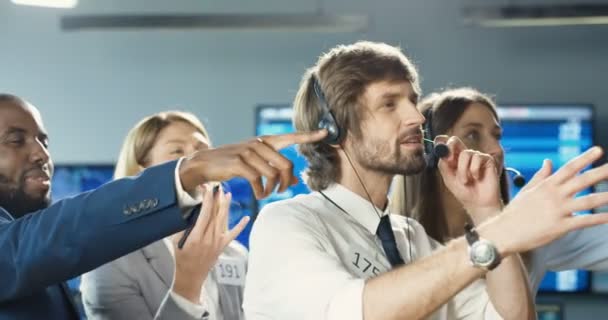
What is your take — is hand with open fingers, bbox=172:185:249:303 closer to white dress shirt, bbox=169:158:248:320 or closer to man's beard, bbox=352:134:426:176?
white dress shirt, bbox=169:158:248:320

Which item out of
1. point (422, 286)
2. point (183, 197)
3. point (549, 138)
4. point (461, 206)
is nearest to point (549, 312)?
point (549, 138)

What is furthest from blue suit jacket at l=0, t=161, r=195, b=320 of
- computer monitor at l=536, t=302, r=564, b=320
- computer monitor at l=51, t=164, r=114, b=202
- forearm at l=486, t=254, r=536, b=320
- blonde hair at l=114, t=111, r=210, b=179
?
computer monitor at l=51, t=164, r=114, b=202

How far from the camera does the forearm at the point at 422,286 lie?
4.24ft

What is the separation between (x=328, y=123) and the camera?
72.1 inches

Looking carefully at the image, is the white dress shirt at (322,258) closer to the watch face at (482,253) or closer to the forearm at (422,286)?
the forearm at (422,286)

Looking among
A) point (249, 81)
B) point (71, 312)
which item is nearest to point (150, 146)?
point (71, 312)

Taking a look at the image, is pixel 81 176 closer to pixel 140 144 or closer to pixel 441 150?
pixel 140 144

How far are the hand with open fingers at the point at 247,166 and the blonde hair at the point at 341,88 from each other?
0.67 meters

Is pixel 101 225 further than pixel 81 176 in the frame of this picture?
No

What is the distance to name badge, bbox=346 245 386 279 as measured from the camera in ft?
5.47

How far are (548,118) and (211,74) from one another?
1878 mm

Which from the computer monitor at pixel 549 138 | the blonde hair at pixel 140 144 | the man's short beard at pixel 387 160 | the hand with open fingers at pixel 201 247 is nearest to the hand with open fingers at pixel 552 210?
the man's short beard at pixel 387 160

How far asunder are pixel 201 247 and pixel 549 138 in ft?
9.64

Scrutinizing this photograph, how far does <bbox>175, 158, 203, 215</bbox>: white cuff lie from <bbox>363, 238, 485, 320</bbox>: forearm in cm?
31
